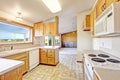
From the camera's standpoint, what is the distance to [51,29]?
14.3ft

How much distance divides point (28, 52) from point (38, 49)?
2.93ft

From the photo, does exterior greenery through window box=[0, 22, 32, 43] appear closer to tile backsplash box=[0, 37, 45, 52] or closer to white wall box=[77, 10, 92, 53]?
tile backsplash box=[0, 37, 45, 52]

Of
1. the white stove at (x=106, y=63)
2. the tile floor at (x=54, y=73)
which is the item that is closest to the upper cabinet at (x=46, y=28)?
the tile floor at (x=54, y=73)

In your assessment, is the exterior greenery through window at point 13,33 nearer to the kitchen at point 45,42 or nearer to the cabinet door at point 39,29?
the kitchen at point 45,42

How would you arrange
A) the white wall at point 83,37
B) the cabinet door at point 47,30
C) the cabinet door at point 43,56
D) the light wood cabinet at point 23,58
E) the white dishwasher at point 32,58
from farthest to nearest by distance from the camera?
the white wall at point 83,37, the cabinet door at point 47,30, the cabinet door at point 43,56, the white dishwasher at point 32,58, the light wood cabinet at point 23,58

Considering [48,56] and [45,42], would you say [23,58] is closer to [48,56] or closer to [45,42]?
[48,56]

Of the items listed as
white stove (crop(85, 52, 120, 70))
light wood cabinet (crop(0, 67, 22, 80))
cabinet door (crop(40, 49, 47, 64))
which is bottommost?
cabinet door (crop(40, 49, 47, 64))

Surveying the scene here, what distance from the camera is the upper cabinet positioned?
4.31 meters

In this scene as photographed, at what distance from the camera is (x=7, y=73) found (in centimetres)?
111

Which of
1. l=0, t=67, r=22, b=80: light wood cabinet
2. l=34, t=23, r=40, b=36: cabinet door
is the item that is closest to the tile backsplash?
l=34, t=23, r=40, b=36: cabinet door

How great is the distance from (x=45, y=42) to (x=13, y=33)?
2.34m

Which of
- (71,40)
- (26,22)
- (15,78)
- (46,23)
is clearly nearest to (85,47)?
(46,23)

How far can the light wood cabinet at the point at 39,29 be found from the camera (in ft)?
14.9

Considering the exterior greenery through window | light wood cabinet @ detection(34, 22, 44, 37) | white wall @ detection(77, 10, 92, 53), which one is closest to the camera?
the exterior greenery through window
